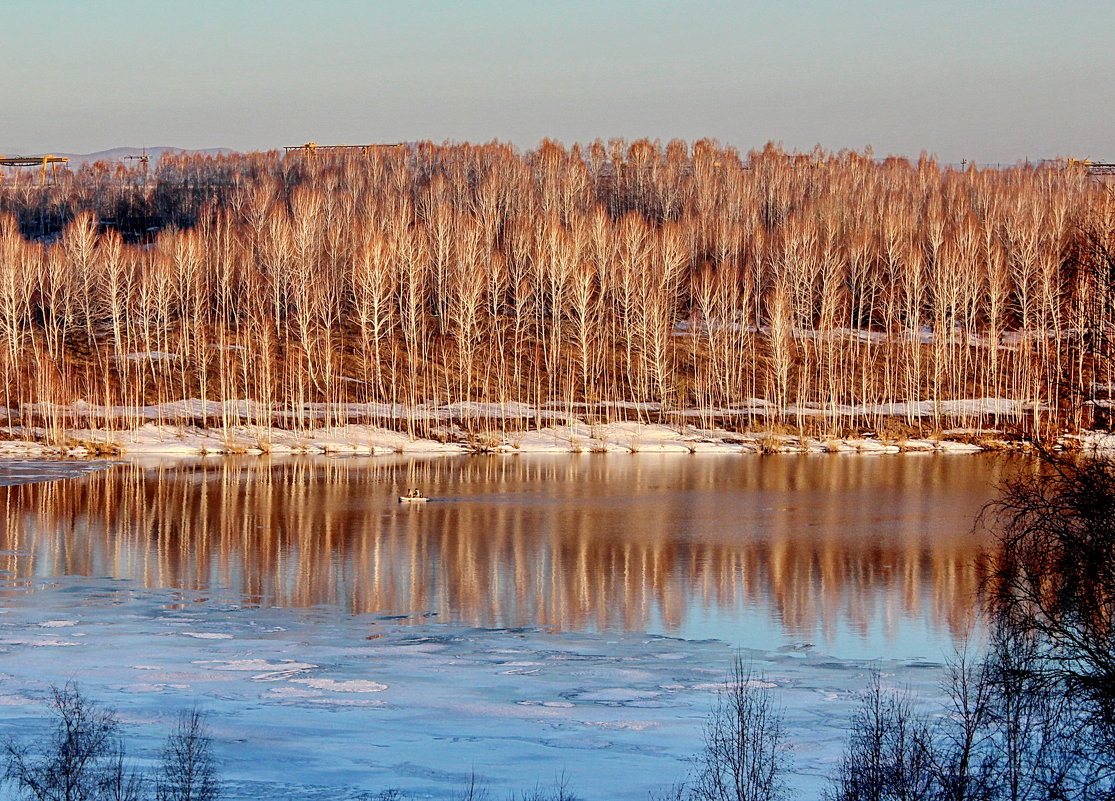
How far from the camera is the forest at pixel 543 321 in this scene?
67.2m

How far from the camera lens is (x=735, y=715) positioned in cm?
1620

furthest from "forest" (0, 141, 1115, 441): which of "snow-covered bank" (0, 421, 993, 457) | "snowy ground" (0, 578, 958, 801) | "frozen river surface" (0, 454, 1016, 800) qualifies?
"snowy ground" (0, 578, 958, 801)

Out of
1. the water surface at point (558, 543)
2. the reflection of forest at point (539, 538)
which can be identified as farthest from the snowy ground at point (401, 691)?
the reflection of forest at point (539, 538)

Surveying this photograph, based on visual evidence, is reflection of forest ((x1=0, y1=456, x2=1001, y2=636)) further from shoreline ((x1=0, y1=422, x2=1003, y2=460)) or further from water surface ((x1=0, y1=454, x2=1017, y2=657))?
shoreline ((x1=0, y1=422, x2=1003, y2=460))

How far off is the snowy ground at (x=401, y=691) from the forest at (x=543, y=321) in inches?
1580

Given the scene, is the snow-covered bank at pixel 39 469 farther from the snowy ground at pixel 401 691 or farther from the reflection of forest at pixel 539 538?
the snowy ground at pixel 401 691

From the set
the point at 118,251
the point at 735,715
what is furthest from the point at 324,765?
the point at 118,251

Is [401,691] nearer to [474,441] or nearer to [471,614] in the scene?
[471,614]

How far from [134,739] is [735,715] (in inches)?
288

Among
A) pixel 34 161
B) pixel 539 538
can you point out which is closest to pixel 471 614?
pixel 539 538

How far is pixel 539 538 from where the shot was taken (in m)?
34.3

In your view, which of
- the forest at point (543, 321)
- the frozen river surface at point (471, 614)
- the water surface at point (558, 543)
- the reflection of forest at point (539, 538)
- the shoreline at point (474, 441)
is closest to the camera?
the frozen river surface at point (471, 614)

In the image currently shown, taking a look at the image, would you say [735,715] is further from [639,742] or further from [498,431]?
[498,431]

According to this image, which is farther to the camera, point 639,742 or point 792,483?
point 792,483
